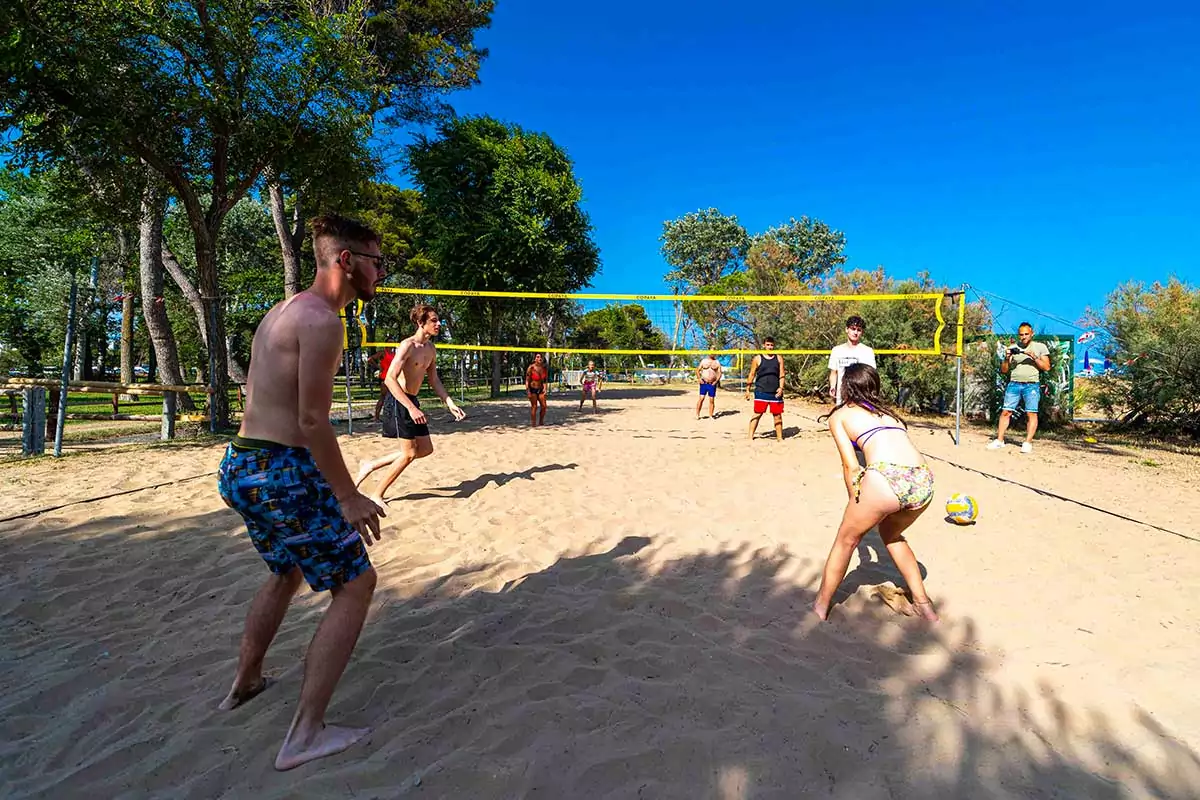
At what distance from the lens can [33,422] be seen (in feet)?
23.0

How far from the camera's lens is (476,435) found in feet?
29.9

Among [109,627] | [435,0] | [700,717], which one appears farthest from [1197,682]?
[435,0]

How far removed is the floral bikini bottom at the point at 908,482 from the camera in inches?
101

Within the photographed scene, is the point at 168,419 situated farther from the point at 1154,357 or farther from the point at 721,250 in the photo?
the point at 721,250

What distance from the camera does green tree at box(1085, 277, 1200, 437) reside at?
841 cm

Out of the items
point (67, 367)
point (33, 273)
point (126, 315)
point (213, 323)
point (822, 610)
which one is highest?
point (33, 273)

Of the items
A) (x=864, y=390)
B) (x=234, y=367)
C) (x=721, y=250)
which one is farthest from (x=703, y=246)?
(x=864, y=390)

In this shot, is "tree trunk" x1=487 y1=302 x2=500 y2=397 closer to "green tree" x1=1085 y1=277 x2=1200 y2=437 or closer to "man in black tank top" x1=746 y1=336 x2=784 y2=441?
"man in black tank top" x1=746 y1=336 x2=784 y2=441

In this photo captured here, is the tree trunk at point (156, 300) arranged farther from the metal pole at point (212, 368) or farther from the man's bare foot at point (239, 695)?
the man's bare foot at point (239, 695)

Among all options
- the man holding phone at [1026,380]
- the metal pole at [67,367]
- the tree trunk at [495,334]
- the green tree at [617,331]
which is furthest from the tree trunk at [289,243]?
the green tree at [617,331]

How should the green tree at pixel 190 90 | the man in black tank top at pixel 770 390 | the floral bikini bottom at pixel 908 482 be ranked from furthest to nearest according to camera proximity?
the man in black tank top at pixel 770 390
the green tree at pixel 190 90
the floral bikini bottom at pixel 908 482

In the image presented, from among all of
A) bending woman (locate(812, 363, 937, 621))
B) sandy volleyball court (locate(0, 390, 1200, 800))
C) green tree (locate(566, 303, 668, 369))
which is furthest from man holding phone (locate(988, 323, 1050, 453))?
green tree (locate(566, 303, 668, 369))

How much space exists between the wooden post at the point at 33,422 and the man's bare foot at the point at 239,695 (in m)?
7.42

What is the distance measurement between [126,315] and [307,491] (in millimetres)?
22547
